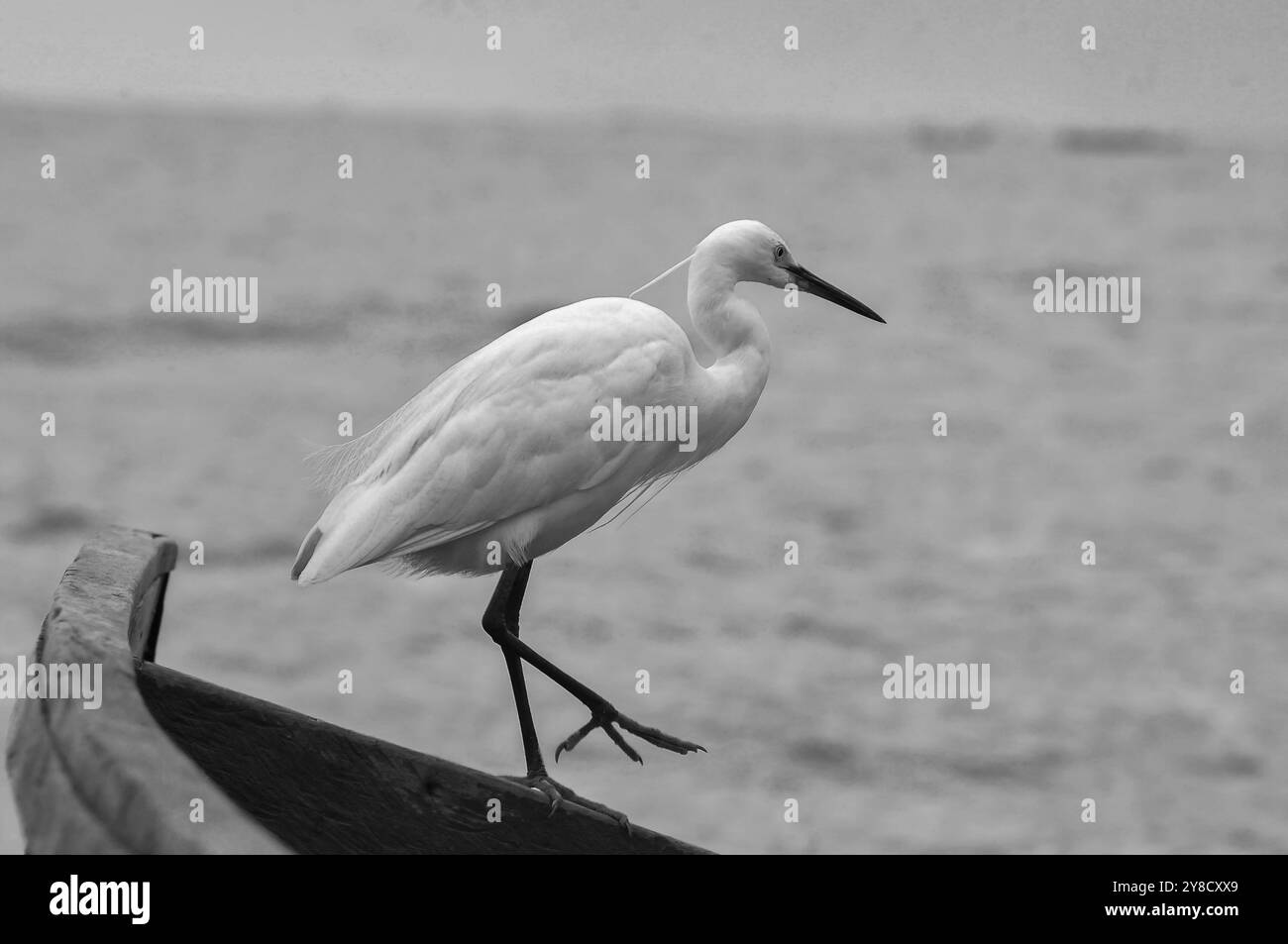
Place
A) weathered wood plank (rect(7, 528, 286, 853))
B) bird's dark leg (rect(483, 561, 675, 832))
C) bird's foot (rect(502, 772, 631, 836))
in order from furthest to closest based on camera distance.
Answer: bird's dark leg (rect(483, 561, 675, 832)), bird's foot (rect(502, 772, 631, 836)), weathered wood plank (rect(7, 528, 286, 853))

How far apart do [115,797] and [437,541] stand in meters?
1.63

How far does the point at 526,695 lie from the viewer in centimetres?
363

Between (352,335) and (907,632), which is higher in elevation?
(352,335)

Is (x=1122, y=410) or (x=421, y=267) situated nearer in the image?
(x=1122, y=410)

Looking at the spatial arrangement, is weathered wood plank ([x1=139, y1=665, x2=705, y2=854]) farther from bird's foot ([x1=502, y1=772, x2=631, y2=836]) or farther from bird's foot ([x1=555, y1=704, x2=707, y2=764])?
bird's foot ([x1=555, y1=704, x2=707, y2=764])

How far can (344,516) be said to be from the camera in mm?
3498

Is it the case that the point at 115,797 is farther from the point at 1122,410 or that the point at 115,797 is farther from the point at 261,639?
the point at 1122,410

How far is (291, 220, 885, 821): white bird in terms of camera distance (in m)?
3.43

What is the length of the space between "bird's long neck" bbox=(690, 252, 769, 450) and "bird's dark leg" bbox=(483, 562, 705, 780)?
0.59 metres
